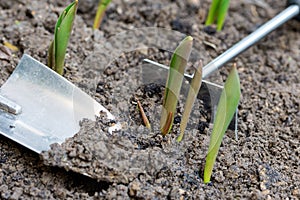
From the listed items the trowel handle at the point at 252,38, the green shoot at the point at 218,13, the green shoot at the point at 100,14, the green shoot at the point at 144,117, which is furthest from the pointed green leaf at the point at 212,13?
the green shoot at the point at 144,117

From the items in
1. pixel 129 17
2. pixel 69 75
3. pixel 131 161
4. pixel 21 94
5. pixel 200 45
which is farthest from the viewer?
pixel 129 17

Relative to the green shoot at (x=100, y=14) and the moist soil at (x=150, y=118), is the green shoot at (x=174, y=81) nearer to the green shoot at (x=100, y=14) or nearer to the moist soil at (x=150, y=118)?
the moist soil at (x=150, y=118)

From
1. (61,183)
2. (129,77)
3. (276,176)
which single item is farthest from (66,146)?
(276,176)

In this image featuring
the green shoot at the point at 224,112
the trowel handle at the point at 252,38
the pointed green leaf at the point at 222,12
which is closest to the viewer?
the green shoot at the point at 224,112

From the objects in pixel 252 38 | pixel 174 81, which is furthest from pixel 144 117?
pixel 252 38

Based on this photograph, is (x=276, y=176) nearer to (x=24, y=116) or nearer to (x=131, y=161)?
(x=131, y=161)

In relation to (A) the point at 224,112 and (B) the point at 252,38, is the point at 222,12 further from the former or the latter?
(A) the point at 224,112
